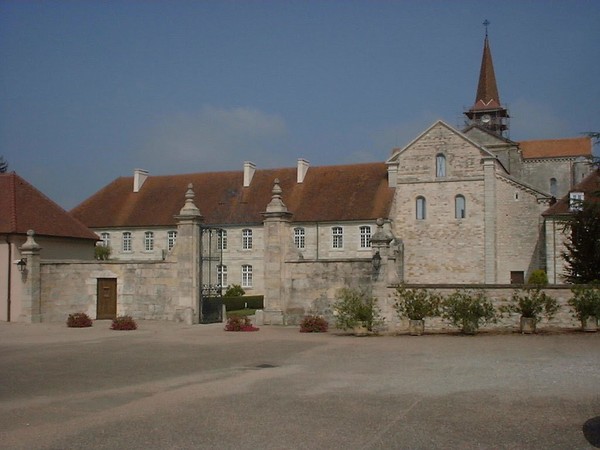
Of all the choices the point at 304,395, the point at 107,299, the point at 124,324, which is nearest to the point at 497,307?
the point at 124,324

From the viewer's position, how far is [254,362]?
Answer: 14.1 meters

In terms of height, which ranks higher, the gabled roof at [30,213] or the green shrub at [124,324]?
the gabled roof at [30,213]

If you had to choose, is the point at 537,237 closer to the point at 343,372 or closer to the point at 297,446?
the point at 343,372

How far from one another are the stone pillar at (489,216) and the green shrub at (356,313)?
76.2ft

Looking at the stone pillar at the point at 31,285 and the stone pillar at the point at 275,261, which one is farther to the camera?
the stone pillar at the point at 31,285

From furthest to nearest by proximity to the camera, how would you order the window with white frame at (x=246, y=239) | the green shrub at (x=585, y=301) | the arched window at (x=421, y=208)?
the window with white frame at (x=246, y=239) → the arched window at (x=421, y=208) → the green shrub at (x=585, y=301)

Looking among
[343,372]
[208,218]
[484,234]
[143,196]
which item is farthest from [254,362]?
[143,196]

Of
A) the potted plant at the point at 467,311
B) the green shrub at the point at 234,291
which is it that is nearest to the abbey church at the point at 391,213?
the green shrub at the point at 234,291

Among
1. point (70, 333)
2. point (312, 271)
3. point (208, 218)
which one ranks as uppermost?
point (208, 218)

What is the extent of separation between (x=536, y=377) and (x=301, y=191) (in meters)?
36.8

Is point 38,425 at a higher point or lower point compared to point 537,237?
lower

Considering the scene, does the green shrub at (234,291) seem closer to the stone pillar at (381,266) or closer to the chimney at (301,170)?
the chimney at (301,170)

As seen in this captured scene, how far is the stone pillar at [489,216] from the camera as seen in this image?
139 ft

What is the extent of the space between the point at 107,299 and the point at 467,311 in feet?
41.7
